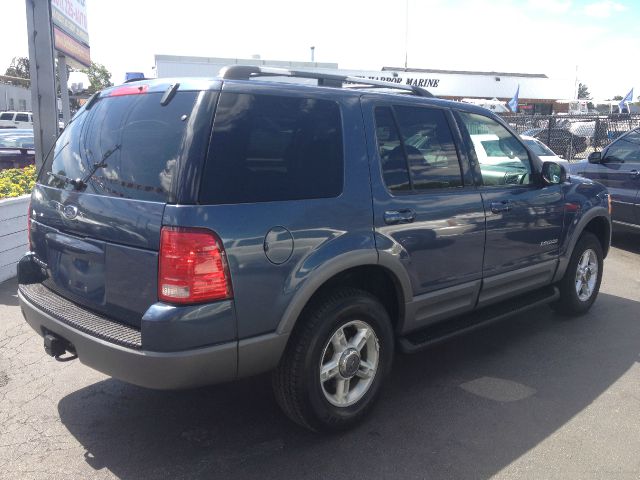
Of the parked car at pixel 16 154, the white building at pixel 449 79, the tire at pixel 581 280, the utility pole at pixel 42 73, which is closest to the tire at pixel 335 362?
the tire at pixel 581 280

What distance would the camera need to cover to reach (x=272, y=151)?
9.89ft

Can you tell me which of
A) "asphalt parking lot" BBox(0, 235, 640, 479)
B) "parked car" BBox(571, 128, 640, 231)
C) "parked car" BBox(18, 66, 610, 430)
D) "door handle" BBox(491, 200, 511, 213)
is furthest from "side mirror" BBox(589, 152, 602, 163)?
"parked car" BBox(18, 66, 610, 430)

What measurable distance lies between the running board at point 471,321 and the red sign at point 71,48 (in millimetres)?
9343

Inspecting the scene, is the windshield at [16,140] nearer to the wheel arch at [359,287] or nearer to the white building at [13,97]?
the wheel arch at [359,287]

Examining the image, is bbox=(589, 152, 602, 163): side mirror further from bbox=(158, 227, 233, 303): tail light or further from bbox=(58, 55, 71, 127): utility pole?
bbox=(58, 55, 71, 127): utility pole

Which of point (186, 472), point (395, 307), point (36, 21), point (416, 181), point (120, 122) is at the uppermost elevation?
point (36, 21)

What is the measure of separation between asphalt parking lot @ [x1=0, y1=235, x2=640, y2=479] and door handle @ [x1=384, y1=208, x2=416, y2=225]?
1.21 metres

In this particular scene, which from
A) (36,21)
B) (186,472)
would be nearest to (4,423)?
(186,472)

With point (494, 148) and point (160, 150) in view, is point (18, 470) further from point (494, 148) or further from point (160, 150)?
point (494, 148)

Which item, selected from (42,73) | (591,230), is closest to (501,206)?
(591,230)

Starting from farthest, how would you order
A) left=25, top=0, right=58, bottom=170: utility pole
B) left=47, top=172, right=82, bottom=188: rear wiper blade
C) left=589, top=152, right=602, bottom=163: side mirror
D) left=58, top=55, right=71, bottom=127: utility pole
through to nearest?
1. left=58, top=55, right=71, bottom=127: utility pole
2. left=589, top=152, right=602, bottom=163: side mirror
3. left=25, top=0, right=58, bottom=170: utility pole
4. left=47, top=172, right=82, bottom=188: rear wiper blade

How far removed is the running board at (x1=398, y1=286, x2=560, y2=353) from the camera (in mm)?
3829

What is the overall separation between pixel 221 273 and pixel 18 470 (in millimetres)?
1522

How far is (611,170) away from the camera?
27.4 ft
